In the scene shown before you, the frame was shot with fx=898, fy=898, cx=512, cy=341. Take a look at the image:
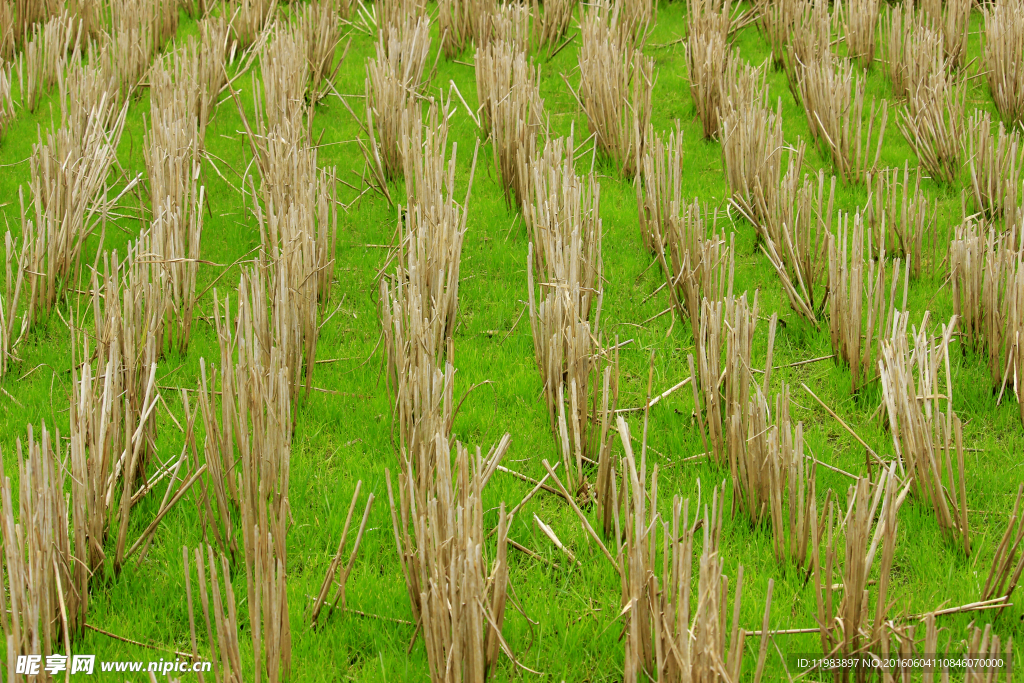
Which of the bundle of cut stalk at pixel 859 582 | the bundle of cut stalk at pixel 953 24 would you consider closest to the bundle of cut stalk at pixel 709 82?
the bundle of cut stalk at pixel 953 24

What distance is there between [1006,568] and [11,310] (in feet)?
8.63

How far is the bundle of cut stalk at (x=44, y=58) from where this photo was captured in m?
4.03

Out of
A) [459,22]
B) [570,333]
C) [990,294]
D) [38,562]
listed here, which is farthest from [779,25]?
[38,562]

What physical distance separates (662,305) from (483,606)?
63.6 inches

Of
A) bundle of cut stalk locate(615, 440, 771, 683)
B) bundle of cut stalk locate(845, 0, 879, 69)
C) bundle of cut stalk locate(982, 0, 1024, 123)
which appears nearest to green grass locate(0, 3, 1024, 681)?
bundle of cut stalk locate(615, 440, 771, 683)

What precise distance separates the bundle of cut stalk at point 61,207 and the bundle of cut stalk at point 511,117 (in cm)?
136

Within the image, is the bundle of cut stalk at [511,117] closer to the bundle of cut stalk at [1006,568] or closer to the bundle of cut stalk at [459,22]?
the bundle of cut stalk at [459,22]

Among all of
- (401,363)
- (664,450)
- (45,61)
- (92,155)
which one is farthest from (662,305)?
(45,61)

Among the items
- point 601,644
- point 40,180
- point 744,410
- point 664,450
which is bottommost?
point 601,644

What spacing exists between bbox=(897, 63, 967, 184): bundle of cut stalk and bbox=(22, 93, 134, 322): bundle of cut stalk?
120 inches

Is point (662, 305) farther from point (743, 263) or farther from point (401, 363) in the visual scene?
point (401, 363)

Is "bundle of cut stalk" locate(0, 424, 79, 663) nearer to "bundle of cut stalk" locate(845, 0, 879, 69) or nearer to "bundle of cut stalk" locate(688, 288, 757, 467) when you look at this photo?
"bundle of cut stalk" locate(688, 288, 757, 467)

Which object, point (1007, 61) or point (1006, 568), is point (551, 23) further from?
Answer: point (1006, 568)

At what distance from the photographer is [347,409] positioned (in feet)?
8.18
